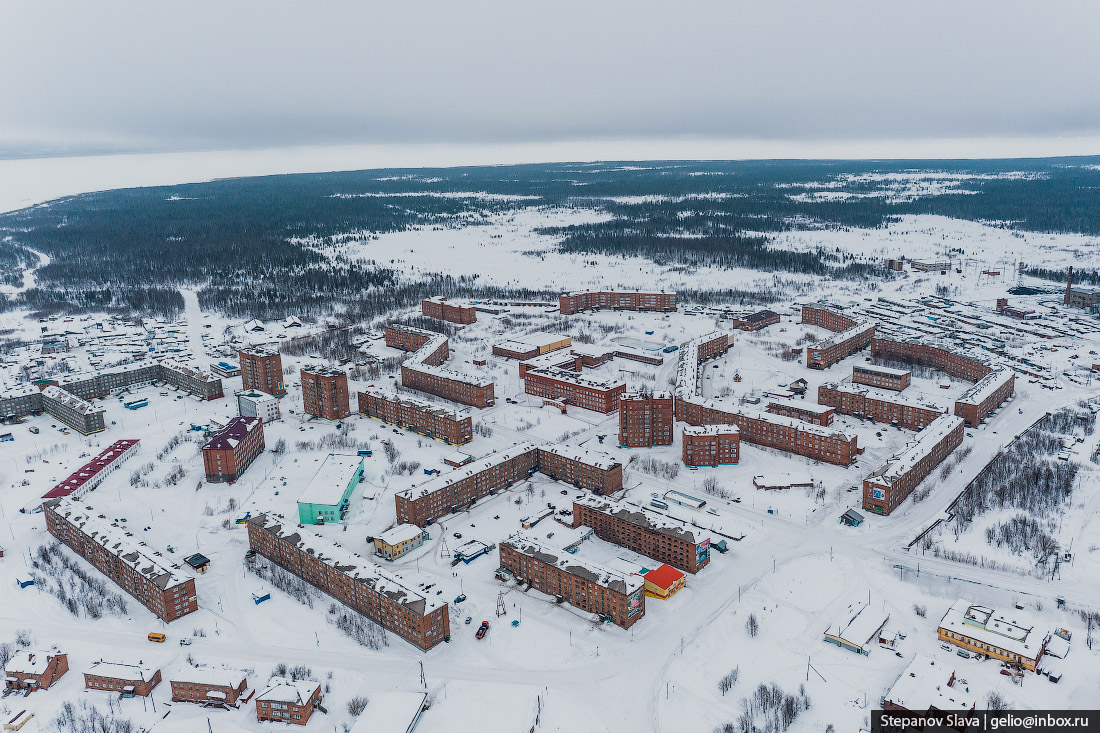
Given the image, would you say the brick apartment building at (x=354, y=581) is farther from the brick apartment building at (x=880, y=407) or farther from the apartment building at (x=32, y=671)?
the brick apartment building at (x=880, y=407)

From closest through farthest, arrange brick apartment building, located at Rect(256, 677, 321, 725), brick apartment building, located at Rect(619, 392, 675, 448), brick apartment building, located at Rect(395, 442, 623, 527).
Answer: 1. brick apartment building, located at Rect(256, 677, 321, 725)
2. brick apartment building, located at Rect(395, 442, 623, 527)
3. brick apartment building, located at Rect(619, 392, 675, 448)

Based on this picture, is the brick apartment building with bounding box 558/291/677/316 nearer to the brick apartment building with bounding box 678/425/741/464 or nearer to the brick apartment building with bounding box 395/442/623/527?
the brick apartment building with bounding box 678/425/741/464

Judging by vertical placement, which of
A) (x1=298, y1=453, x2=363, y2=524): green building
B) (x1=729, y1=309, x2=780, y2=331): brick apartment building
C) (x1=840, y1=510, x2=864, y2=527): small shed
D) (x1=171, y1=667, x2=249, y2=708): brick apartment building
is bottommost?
(x1=171, y1=667, x2=249, y2=708): brick apartment building

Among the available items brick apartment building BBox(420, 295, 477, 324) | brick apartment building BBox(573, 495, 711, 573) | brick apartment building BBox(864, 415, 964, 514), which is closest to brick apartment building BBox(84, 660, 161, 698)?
brick apartment building BBox(573, 495, 711, 573)

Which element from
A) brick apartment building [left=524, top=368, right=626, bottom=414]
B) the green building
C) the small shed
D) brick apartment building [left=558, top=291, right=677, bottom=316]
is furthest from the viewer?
brick apartment building [left=558, top=291, right=677, bottom=316]

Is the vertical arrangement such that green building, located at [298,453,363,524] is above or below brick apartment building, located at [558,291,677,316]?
below

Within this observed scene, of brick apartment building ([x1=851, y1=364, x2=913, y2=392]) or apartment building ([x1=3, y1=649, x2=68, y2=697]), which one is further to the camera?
brick apartment building ([x1=851, y1=364, x2=913, y2=392])

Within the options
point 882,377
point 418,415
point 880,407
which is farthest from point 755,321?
point 418,415
